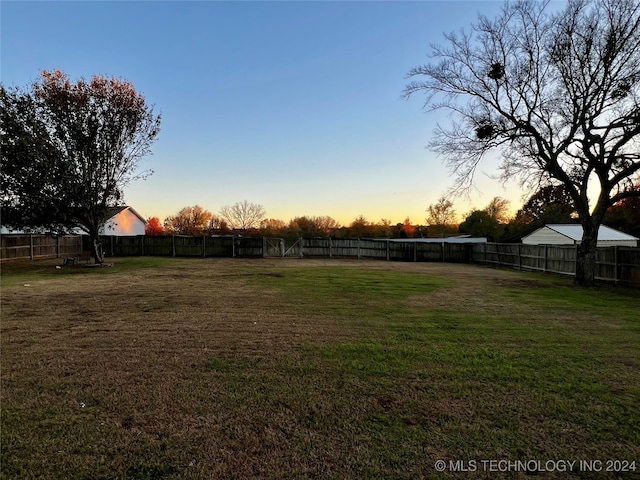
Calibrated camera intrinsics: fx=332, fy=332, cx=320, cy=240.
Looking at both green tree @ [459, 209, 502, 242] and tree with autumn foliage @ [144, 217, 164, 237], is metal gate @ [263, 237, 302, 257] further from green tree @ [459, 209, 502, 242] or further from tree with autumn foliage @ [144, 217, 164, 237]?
tree with autumn foliage @ [144, 217, 164, 237]

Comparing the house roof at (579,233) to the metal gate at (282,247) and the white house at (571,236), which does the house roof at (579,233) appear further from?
the metal gate at (282,247)

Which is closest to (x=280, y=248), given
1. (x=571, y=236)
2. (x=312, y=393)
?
(x=571, y=236)

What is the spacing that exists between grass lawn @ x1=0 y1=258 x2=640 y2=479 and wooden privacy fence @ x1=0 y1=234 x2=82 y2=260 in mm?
14299

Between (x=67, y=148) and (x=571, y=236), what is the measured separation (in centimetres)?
3039

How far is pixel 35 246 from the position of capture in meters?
18.6

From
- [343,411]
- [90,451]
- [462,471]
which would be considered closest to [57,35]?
[90,451]

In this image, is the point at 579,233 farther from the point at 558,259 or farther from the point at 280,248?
the point at 280,248

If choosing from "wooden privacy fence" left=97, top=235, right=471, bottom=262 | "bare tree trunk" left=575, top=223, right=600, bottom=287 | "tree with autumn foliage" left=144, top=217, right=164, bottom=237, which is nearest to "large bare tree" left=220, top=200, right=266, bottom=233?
"tree with autumn foliage" left=144, top=217, right=164, bottom=237

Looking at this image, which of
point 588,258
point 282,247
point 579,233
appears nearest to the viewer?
point 588,258

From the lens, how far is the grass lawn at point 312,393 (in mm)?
2133

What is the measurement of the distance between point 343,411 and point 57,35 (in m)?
12.4

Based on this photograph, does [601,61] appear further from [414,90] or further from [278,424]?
[278,424]

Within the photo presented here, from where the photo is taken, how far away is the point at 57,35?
935 cm

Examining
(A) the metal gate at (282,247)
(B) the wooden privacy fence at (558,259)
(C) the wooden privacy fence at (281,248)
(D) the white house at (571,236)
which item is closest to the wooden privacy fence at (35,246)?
(C) the wooden privacy fence at (281,248)
